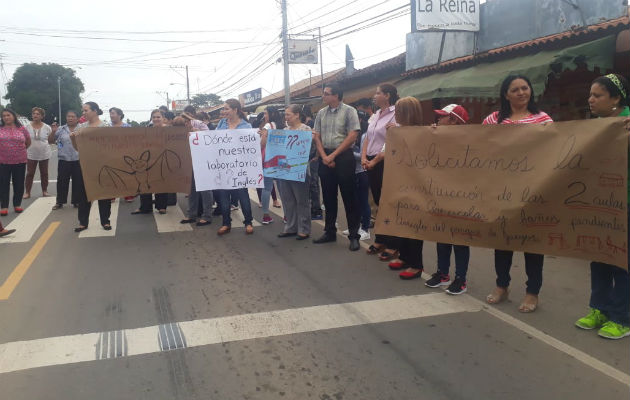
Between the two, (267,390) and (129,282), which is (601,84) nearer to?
(267,390)

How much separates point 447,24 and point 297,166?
6978 mm

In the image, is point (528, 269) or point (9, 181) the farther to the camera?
point (9, 181)

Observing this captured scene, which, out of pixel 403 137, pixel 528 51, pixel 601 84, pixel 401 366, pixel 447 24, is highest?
pixel 447 24

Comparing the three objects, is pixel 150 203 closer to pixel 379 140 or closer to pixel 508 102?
pixel 379 140

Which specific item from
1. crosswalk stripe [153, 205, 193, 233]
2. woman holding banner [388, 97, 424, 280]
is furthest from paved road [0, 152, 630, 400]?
crosswalk stripe [153, 205, 193, 233]

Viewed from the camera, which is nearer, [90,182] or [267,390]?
[267,390]

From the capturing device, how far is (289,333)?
3.53 m

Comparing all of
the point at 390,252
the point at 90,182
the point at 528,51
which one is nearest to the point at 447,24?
the point at 528,51

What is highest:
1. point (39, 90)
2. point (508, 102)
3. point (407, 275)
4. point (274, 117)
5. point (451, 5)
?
point (39, 90)

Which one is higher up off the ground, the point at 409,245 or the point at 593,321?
the point at 409,245

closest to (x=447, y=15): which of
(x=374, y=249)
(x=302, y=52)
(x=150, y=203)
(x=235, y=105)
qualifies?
(x=235, y=105)

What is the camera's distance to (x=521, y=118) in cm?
374

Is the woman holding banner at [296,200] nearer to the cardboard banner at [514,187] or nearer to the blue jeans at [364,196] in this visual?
the blue jeans at [364,196]

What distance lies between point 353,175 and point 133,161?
3106 millimetres
